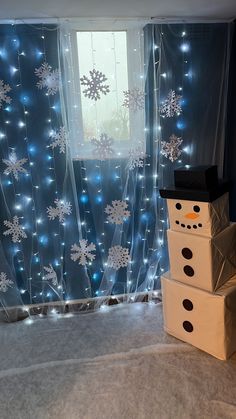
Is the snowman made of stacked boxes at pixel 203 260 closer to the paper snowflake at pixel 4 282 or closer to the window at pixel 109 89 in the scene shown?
the window at pixel 109 89

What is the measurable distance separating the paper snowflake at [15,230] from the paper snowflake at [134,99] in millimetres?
1087

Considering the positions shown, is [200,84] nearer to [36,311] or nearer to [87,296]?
[87,296]

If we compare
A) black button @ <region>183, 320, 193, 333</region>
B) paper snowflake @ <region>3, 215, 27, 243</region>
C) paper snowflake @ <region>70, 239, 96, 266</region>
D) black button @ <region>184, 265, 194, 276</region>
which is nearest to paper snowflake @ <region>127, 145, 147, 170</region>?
paper snowflake @ <region>70, 239, 96, 266</region>

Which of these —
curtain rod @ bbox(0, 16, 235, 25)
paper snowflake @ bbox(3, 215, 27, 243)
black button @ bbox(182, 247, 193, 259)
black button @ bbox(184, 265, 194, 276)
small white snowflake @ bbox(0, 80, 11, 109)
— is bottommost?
black button @ bbox(184, 265, 194, 276)

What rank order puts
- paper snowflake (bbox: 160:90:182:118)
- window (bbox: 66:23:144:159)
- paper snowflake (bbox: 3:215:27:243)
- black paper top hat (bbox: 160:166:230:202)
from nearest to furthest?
black paper top hat (bbox: 160:166:230:202), window (bbox: 66:23:144:159), paper snowflake (bbox: 160:90:182:118), paper snowflake (bbox: 3:215:27:243)

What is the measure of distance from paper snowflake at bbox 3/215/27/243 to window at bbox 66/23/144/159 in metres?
0.63

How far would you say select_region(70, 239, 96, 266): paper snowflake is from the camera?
95.3 inches

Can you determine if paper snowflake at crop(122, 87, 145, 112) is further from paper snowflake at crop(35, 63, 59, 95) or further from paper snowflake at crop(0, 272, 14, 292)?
paper snowflake at crop(0, 272, 14, 292)

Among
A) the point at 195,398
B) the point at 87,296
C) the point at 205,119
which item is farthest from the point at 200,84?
the point at 195,398

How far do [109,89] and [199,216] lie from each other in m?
1.01

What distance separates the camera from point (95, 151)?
2.26 meters

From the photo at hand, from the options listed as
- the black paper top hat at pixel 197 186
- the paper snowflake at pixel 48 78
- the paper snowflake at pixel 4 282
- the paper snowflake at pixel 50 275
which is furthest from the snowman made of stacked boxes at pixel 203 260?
the paper snowflake at pixel 4 282

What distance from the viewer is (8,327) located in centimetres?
238

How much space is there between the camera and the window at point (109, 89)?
2.12 metres
